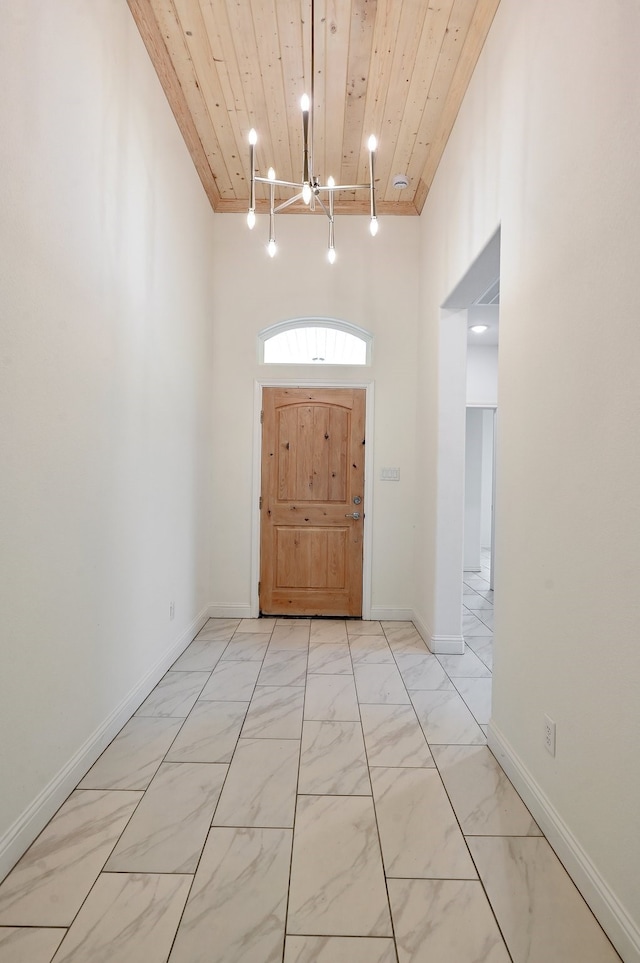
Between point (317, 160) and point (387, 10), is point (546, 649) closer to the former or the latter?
point (387, 10)

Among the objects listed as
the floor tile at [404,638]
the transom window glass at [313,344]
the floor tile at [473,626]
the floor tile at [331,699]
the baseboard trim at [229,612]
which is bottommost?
the floor tile at [473,626]

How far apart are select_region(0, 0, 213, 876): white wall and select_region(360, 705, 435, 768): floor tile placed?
1.22m

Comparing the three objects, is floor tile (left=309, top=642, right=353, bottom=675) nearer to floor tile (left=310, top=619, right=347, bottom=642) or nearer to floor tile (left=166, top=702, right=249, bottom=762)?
floor tile (left=310, top=619, right=347, bottom=642)

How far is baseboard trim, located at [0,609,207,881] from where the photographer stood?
61.9 inches

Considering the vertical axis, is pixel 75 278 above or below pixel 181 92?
below

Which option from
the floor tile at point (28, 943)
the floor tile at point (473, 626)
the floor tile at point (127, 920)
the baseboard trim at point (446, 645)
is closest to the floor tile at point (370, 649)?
the baseboard trim at point (446, 645)

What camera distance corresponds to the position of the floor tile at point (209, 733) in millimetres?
2225

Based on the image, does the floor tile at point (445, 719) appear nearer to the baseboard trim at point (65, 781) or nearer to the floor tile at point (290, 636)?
the floor tile at point (290, 636)

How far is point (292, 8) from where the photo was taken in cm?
240

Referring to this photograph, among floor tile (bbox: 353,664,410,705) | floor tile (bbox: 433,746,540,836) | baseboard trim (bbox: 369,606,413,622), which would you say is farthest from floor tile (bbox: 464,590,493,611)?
floor tile (bbox: 433,746,540,836)

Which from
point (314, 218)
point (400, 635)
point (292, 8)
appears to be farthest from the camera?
point (314, 218)

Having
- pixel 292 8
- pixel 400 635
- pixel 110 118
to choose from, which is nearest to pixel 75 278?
pixel 110 118

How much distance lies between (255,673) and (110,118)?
3.02 m

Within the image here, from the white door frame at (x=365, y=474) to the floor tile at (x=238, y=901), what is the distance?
2606 mm
